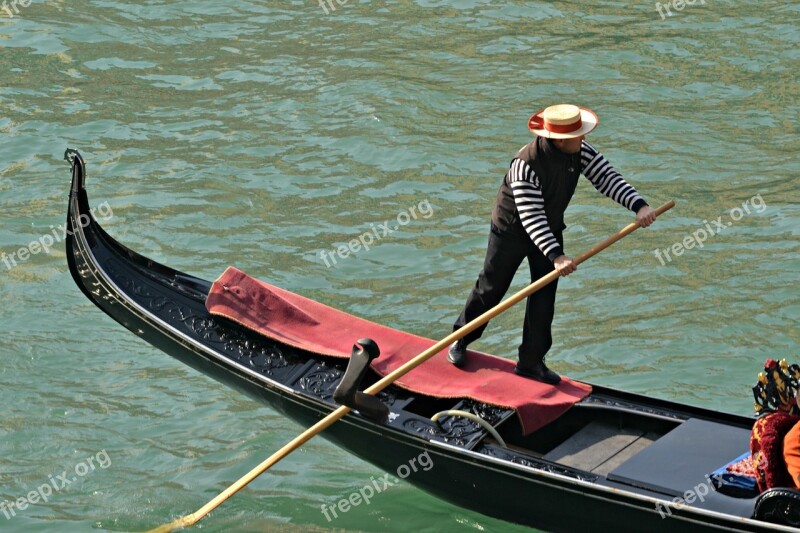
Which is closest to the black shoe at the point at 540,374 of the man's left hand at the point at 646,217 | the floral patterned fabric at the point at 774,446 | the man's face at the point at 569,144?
the man's left hand at the point at 646,217

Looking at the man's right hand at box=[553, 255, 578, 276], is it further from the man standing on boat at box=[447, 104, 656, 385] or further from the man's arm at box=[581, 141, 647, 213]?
the man's arm at box=[581, 141, 647, 213]

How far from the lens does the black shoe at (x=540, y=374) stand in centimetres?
540

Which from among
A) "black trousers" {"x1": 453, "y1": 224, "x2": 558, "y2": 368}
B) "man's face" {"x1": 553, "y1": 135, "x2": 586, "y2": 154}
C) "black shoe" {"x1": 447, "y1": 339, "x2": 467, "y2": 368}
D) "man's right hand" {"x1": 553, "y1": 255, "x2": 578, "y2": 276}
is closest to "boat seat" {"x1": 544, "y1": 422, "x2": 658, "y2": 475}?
"black trousers" {"x1": 453, "y1": 224, "x2": 558, "y2": 368}

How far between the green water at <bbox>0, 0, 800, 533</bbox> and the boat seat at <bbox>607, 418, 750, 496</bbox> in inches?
39.8

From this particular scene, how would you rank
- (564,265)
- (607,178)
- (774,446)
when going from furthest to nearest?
(607,178), (564,265), (774,446)

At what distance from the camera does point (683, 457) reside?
473 cm

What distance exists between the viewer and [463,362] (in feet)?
18.3

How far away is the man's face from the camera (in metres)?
5.00

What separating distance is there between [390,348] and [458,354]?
1.00ft

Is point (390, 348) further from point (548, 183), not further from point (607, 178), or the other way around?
point (607, 178)

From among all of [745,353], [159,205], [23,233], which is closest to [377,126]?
[159,205]

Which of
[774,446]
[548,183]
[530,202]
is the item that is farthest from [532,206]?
[774,446]

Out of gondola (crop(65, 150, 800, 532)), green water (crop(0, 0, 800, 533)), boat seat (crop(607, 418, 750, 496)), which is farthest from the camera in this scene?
green water (crop(0, 0, 800, 533))

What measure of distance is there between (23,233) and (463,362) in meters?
3.99
